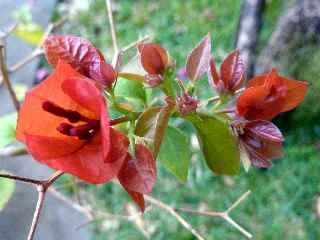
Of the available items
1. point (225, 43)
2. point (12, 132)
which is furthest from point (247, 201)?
point (12, 132)

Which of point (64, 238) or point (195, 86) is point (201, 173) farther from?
point (195, 86)

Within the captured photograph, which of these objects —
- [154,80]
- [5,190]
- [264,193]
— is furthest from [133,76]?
[264,193]

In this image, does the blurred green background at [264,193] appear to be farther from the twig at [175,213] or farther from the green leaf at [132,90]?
the green leaf at [132,90]

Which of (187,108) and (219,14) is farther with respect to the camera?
(219,14)

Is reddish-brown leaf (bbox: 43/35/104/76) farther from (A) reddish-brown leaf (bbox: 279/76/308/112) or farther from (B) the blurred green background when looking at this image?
(B) the blurred green background

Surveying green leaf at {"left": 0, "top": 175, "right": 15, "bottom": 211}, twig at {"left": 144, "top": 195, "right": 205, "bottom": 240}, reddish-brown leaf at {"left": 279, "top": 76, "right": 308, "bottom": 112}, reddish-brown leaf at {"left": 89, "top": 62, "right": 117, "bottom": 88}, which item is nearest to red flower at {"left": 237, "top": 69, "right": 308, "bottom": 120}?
reddish-brown leaf at {"left": 279, "top": 76, "right": 308, "bottom": 112}

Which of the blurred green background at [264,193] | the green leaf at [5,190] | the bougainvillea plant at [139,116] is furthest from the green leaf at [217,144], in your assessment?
the blurred green background at [264,193]
